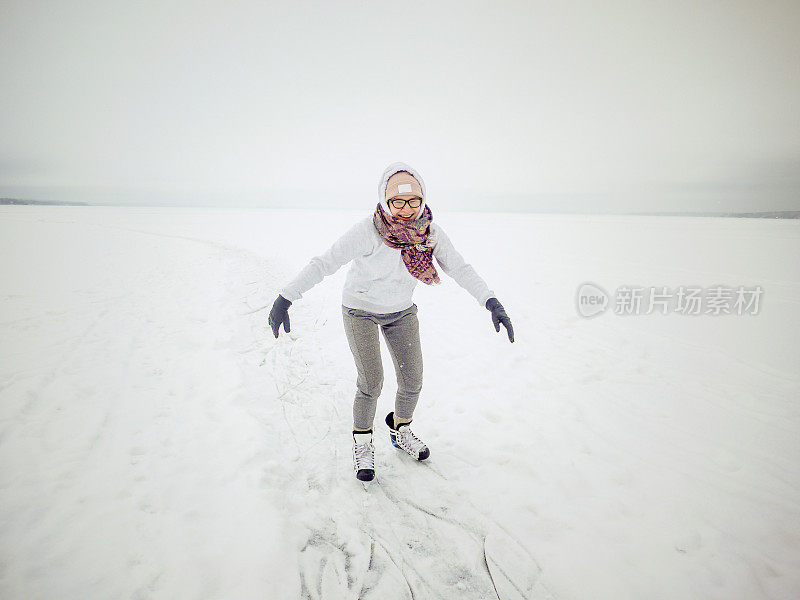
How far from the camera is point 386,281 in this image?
270cm

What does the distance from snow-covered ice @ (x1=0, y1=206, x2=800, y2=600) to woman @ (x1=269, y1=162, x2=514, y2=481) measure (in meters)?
0.78

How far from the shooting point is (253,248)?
18.5 m

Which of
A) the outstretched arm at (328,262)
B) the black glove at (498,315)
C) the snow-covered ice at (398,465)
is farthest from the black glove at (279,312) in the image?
the black glove at (498,315)

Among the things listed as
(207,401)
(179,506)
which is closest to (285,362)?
(207,401)

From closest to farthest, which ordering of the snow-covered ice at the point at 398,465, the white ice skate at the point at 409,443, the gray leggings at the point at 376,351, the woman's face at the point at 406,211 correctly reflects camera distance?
the snow-covered ice at the point at 398,465 → the woman's face at the point at 406,211 → the gray leggings at the point at 376,351 → the white ice skate at the point at 409,443

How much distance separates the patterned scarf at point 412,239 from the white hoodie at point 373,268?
6 cm

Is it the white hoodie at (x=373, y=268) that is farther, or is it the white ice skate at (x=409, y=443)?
the white ice skate at (x=409, y=443)

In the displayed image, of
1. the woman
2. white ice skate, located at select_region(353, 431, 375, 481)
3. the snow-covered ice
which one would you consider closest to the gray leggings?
the woman

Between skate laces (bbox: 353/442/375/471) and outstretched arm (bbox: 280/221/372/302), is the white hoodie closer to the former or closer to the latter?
outstretched arm (bbox: 280/221/372/302)

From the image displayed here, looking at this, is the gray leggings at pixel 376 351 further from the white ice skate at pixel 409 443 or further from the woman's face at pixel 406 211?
the woman's face at pixel 406 211

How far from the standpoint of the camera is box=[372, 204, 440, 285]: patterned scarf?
2564 millimetres

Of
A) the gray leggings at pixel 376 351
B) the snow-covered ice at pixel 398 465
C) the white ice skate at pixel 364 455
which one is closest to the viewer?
the snow-covered ice at pixel 398 465

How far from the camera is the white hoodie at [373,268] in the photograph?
2.57m

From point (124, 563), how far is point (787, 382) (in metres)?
8.52
